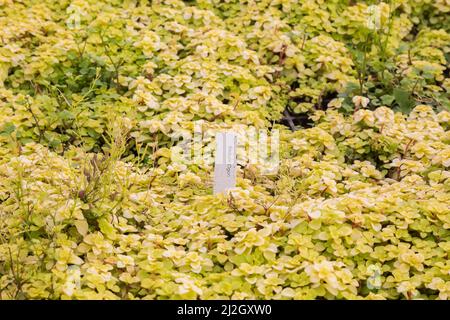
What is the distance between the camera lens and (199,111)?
4.04 m

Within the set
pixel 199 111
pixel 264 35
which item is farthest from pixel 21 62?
pixel 264 35

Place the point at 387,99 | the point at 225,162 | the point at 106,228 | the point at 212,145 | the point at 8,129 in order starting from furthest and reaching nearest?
the point at 387,99 → the point at 8,129 → the point at 212,145 → the point at 225,162 → the point at 106,228

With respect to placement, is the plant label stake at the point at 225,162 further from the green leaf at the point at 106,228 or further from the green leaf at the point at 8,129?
the green leaf at the point at 8,129

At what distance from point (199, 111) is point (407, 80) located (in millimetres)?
1405

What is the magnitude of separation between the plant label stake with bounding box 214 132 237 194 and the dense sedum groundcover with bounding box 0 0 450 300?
0.08 m

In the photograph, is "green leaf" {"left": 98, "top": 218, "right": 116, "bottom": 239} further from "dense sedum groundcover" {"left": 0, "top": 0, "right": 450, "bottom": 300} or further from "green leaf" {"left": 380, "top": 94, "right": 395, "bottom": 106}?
"green leaf" {"left": 380, "top": 94, "right": 395, "bottom": 106}

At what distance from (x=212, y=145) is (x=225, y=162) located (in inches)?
20.2

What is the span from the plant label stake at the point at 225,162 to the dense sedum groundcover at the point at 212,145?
84mm

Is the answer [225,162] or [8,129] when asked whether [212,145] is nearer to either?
[225,162]

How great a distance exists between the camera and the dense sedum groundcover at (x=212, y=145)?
2.84 meters

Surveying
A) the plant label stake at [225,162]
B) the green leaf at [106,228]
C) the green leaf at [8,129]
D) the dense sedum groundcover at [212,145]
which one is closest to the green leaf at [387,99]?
the dense sedum groundcover at [212,145]

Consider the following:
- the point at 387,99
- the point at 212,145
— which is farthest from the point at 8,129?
the point at 387,99

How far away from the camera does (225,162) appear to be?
127 inches
